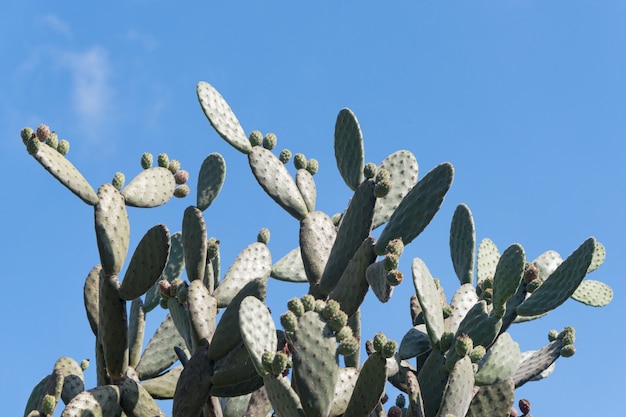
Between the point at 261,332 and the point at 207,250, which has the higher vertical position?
the point at 207,250

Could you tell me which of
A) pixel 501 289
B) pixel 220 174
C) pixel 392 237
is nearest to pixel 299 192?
pixel 220 174

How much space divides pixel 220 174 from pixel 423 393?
198cm

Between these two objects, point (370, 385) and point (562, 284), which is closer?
point (370, 385)

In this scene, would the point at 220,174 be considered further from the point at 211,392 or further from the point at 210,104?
the point at 211,392

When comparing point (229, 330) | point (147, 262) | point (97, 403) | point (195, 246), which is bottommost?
point (97, 403)

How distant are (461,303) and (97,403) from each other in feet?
6.47

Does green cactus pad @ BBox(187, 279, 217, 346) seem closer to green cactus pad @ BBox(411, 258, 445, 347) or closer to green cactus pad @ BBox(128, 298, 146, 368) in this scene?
green cactus pad @ BBox(128, 298, 146, 368)

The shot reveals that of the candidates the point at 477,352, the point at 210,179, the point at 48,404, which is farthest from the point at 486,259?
the point at 48,404

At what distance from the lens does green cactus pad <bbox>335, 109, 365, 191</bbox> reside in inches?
220

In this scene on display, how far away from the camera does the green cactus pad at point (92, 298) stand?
5637 millimetres

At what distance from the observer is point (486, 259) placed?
5.87 meters

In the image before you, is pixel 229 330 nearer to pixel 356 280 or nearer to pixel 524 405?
pixel 356 280

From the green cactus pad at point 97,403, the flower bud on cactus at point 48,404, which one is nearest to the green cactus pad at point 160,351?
the green cactus pad at point 97,403

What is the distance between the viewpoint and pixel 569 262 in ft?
15.6
